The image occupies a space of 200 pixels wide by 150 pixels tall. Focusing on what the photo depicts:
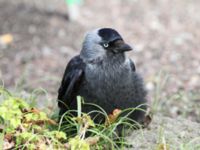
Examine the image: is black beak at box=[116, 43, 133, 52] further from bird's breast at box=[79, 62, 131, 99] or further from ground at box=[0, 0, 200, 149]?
ground at box=[0, 0, 200, 149]

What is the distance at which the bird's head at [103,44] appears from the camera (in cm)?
544

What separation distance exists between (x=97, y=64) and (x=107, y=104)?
1.24 ft

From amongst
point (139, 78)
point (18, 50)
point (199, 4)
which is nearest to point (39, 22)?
point (18, 50)

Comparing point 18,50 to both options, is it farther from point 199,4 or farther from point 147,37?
point 199,4

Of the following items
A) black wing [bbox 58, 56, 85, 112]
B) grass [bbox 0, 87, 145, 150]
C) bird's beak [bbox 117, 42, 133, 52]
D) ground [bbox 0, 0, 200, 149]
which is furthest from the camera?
ground [bbox 0, 0, 200, 149]

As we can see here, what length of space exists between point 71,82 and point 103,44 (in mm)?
468

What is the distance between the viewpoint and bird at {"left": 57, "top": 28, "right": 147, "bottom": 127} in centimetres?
545

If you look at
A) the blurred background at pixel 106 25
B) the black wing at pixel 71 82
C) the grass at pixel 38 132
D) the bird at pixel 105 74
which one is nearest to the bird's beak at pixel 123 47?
the bird at pixel 105 74

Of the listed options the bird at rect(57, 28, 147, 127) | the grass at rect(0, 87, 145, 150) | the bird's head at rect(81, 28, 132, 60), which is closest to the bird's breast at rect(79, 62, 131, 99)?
the bird at rect(57, 28, 147, 127)

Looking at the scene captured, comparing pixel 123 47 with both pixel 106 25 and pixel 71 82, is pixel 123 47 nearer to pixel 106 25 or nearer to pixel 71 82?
pixel 71 82

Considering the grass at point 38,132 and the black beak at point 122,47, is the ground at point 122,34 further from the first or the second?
the grass at point 38,132

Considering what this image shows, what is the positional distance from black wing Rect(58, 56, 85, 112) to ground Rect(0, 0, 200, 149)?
2.07m

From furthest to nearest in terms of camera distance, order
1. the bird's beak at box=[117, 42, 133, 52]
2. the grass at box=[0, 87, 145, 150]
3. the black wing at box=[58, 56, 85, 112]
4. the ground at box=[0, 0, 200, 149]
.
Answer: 1. the ground at box=[0, 0, 200, 149]
2. the black wing at box=[58, 56, 85, 112]
3. the bird's beak at box=[117, 42, 133, 52]
4. the grass at box=[0, 87, 145, 150]

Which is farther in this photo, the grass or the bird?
the bird
